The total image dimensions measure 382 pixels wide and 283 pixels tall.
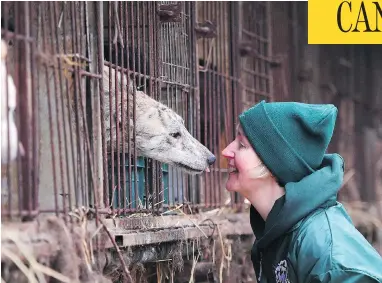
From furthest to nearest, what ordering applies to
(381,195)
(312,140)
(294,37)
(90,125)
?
1. (381,195)
2. (294,37)
3. (90,125)
4. (312,140)

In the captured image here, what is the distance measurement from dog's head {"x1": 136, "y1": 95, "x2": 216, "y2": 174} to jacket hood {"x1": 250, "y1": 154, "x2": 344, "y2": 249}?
60.2 inches

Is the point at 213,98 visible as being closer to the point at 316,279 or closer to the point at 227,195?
the point at 227,195

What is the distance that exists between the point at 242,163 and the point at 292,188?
0.22 m

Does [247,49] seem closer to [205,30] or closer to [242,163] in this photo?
[205,30]

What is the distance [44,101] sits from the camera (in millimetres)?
3252

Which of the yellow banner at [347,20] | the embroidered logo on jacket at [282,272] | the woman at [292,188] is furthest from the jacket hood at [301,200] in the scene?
the yellow banner at [347,20]

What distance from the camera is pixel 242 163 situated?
304 centimetres

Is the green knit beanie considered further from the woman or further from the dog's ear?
the dog's ear

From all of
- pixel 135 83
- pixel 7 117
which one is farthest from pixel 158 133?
pixel 7 117

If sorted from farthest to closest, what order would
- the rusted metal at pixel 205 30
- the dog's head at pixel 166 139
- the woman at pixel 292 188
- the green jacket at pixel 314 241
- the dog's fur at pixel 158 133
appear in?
the rusted metal at pixel 205 30 → the dog's head at pixel 166 139 → the dog's fur at pixel 158 133 → the woman at pixel 292 188 → the green jacket at pixel 314 241

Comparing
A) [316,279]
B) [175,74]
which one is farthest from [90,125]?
[316,279]

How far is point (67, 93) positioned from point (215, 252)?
187 cm

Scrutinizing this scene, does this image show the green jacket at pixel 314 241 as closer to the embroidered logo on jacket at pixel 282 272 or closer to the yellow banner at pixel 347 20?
the embroidered logo on jacket at pixel 282 272

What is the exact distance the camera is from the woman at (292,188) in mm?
2736
